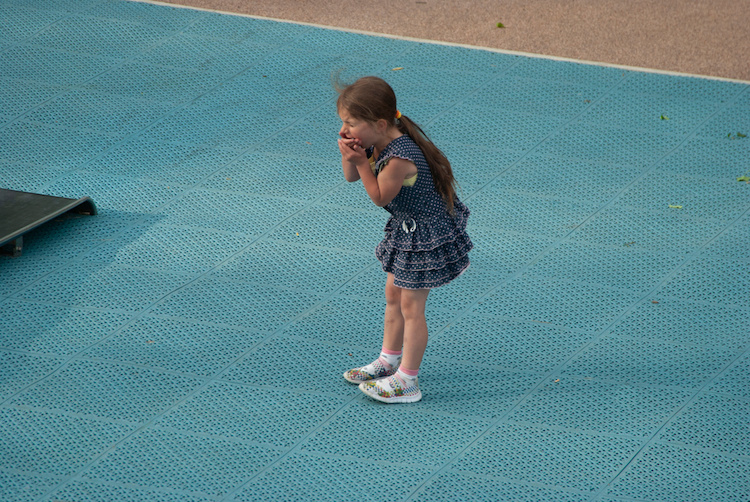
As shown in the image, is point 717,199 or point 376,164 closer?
point 376,164

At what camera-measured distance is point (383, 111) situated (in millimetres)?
2252

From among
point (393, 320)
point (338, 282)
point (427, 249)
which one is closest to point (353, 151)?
point (427, 249)

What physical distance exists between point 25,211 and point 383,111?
6.07 feet

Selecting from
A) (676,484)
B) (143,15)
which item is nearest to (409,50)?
(143,15)

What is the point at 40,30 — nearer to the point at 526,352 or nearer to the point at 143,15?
the point at 143,15

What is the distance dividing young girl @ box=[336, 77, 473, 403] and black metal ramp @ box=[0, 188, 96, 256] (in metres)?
1.53

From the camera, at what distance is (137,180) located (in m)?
3.74

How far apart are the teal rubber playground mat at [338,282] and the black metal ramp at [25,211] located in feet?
0.22

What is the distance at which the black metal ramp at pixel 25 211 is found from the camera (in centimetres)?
319

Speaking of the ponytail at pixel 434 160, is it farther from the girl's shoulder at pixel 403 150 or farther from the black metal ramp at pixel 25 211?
the black metal ramp at pixel 25 211

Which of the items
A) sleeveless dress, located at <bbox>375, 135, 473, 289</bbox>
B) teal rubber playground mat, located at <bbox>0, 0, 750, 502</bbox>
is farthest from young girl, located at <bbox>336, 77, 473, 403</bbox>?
teal rubber playground mat, located at <bbox>0, 0, 750, 502</bbox>

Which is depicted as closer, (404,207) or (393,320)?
(404,207)

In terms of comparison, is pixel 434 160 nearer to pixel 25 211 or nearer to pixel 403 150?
pixel 403 150

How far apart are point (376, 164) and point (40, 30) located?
353 cm
